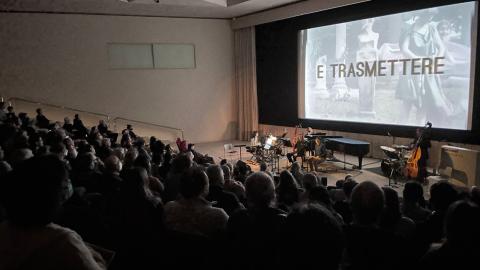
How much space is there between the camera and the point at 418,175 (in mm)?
7344

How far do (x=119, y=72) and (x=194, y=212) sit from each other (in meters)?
10.8

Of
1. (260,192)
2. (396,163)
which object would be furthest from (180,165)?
(396,163)

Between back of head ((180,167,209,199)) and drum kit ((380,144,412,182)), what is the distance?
5.62m

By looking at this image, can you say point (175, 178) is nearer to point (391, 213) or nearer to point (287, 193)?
point (287, 193)

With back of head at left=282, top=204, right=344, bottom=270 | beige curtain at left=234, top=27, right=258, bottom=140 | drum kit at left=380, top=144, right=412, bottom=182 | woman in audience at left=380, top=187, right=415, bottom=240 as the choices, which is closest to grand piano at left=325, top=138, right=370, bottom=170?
drum kit at left=380, top=144, right=412, bottom=182

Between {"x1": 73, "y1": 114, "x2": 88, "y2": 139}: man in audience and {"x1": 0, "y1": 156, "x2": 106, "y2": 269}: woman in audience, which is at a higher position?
{"x1": 0, "y1": 156, "x2": 106, "y2": 269}: woman in audience

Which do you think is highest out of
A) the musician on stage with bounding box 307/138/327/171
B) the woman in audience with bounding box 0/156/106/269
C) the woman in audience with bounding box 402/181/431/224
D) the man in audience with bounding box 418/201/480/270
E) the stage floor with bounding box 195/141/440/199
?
the woman in audience with bounding box 0/156/106/269

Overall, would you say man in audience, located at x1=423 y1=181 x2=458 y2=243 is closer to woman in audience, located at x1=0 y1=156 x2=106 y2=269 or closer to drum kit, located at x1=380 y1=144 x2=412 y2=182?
woman in audience, located at x1=0 y1=156 x2=106 y2=269

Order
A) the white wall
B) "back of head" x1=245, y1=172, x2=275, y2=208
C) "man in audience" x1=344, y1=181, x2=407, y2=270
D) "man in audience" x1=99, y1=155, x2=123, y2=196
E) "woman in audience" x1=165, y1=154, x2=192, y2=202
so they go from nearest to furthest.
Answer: "man in audience" x1=344, y1=181, x2=407, y2=270 → "back of head" x1=245, y1=172, x2=275, y2=208 → "man in audience" x1=99, y1=155, x2=123, y2=196 → "woman in audience" x1=165, y1=154, x2=192, y2=202 → the white wall

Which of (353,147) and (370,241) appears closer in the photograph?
(370,241)

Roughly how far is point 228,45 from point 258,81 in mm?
1784

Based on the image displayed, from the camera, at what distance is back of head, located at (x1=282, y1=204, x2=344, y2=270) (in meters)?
1.47

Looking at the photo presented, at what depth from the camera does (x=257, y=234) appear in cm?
209

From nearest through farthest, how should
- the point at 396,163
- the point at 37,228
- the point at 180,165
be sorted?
the point at 37,228, the point at 180,165, the point at 396,163
